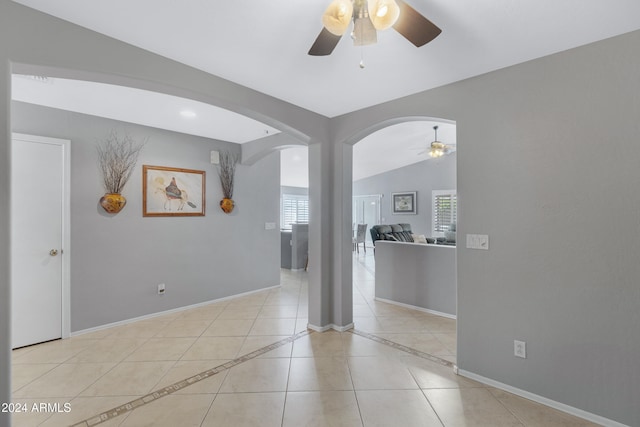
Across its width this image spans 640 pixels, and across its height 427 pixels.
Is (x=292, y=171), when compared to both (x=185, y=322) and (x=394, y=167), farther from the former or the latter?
(x=185, y=322)

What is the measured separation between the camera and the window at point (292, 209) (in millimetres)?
9523

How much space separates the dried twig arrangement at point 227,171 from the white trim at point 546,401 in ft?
12.0

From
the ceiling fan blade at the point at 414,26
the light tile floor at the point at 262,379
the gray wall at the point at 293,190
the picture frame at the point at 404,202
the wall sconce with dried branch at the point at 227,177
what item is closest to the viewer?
the ceiling fan blade at the point at 414,26

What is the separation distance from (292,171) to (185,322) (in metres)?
5.16

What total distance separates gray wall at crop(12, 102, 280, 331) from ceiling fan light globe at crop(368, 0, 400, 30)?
11.1ft

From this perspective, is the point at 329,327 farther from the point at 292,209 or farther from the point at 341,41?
the point at 292,209

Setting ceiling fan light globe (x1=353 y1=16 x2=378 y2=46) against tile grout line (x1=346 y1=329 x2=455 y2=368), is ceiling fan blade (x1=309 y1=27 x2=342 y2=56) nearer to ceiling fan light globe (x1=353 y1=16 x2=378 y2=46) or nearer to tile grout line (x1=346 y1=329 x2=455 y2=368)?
ceiling fan light globe (x1=353 y1=16 x2=378 y2=46)

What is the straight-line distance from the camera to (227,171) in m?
4.41

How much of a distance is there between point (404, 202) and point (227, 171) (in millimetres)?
6499

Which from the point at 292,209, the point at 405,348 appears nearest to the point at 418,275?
the point at 405,348

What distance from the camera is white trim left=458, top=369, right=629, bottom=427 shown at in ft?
6.01

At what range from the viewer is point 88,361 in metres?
2.60

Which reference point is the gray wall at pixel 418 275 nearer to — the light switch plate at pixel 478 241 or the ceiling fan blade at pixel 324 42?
the light switch plate at pixel 478 241

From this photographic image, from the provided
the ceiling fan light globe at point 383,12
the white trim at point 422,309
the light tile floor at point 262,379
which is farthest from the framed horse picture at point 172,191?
the ceiling fan light globe at point 383,12
